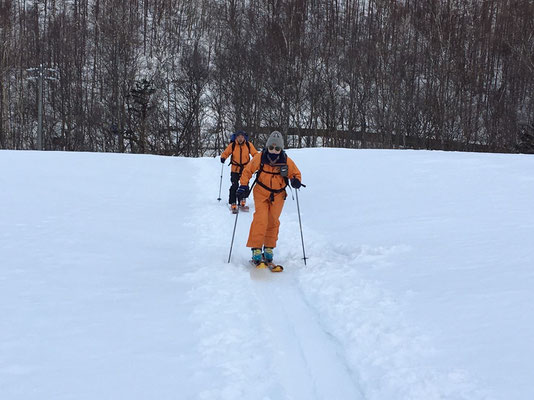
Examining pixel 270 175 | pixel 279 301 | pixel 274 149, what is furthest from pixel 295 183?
pixel 279 301

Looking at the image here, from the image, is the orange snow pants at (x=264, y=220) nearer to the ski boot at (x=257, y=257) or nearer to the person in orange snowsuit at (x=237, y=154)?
the ski boot at (x=257, y=257)

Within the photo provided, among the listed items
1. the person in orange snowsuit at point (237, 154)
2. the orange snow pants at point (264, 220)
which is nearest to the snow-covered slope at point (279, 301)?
the orange snow pants at point (264, 220)

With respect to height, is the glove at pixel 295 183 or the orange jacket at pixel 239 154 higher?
the orange jacket at pixel 239 154

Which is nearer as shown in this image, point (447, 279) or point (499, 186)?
point (447, 279)

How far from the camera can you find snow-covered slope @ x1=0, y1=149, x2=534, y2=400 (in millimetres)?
2984

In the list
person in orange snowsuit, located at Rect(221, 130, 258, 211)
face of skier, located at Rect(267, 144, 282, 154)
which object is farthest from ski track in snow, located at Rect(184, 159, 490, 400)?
person in orange snowsuit, located at Rect(221, 130, 258, 211)

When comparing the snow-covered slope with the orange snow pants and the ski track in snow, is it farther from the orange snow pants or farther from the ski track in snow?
the orange snow pants

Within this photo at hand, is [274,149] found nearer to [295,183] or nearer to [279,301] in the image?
[295,183]

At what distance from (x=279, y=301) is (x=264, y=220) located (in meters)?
1.44

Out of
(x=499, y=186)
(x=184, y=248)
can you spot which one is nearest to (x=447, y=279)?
(x=184, y=248)

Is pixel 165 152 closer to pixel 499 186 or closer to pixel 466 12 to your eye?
pixel 466 12

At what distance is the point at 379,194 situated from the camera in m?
9.20

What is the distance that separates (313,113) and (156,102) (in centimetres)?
1441

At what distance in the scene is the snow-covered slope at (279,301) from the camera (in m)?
2.98
